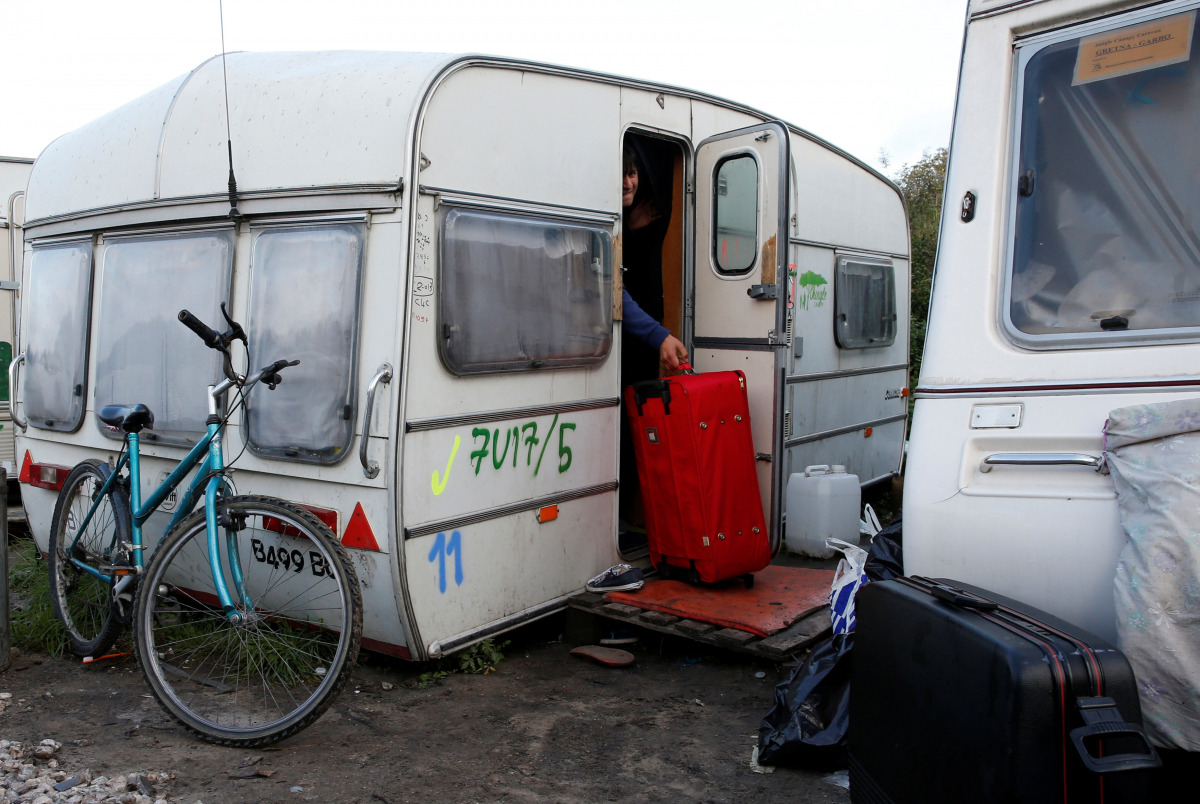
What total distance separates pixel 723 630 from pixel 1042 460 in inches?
86.1

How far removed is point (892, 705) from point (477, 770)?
168 centimetres

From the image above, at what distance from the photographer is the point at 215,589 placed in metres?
4.15

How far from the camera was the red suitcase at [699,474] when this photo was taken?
4.53 m

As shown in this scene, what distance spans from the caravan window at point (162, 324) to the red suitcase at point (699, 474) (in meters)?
2.00

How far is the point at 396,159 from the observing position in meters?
3.75

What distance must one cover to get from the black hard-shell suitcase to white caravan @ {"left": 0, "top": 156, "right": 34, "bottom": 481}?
6.66 meters

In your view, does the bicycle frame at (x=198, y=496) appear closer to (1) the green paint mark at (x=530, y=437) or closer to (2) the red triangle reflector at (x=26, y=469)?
(2) the red triangle reflector at (x=26, y=469)

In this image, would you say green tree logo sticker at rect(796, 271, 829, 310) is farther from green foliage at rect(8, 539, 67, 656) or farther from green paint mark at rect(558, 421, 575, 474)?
green foliage at rect(8, 539, 67, 656)

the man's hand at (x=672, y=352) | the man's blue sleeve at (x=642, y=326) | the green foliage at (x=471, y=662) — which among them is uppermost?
the man's blue sleeve at (x=642, y=326)

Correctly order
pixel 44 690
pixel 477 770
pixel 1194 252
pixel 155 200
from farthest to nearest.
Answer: pixel 155 200
pixel 44 690
pixel 477 770
pixel 1194 252

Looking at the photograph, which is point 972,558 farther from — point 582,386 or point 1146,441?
point 582,386

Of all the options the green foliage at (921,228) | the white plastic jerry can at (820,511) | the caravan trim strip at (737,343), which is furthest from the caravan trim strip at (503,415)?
the green foliage at (921,228)

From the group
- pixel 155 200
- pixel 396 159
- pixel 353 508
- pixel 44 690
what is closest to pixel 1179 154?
pixel 396 159

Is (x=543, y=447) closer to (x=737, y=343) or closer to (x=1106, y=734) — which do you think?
(x=737, y=343)
